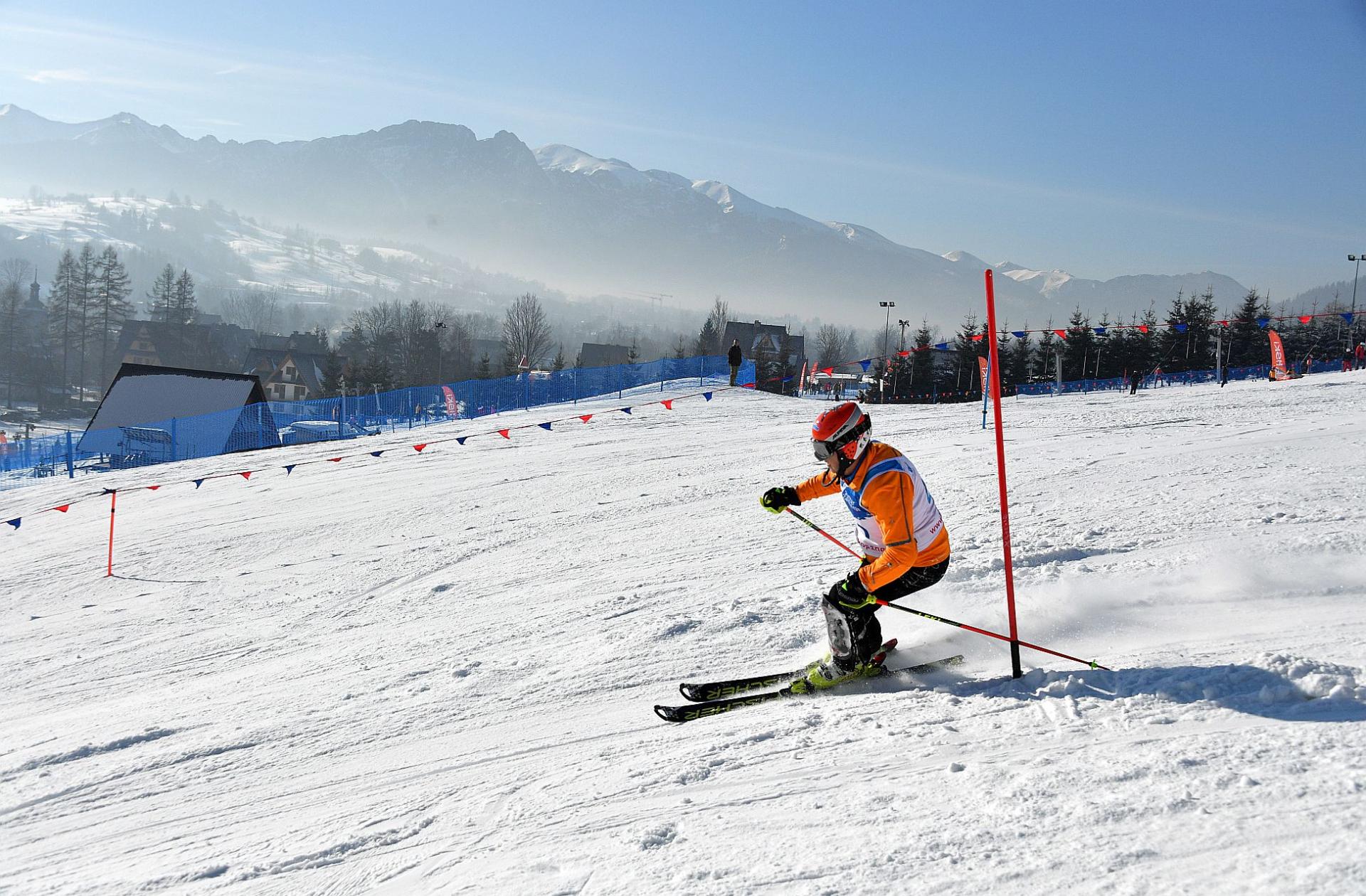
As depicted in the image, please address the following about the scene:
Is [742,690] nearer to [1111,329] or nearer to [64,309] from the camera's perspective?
[1111,329]

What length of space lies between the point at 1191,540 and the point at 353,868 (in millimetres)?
6630

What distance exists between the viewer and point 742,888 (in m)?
2.82

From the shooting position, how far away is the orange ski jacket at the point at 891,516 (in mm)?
4188

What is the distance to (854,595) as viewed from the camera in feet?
14.7

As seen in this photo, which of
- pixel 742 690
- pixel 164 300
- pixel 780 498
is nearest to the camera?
pixel 742 690

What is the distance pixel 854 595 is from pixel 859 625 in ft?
0.59

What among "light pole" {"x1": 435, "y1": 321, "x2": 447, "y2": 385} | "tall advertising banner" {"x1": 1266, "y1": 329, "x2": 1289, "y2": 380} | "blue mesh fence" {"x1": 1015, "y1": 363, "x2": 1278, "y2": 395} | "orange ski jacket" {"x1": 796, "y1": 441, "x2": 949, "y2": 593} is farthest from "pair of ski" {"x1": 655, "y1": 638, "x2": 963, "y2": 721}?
"light pole" {"x1": 435, "y1": 321, "x2": 447, "y2": 385}

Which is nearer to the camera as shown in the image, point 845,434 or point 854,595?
point 845,434

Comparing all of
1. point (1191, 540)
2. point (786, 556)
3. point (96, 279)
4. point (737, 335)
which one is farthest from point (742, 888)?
point (96, 279)

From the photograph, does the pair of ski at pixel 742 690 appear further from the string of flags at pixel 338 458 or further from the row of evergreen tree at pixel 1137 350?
the row of evergreen tree at pixel 1137 350

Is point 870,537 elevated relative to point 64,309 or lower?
lower

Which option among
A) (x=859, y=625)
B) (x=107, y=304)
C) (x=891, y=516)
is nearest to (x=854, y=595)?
(x=859, y=625)

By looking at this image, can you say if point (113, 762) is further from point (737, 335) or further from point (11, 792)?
point (737, 335)

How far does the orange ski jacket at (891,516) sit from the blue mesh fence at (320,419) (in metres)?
27.5
